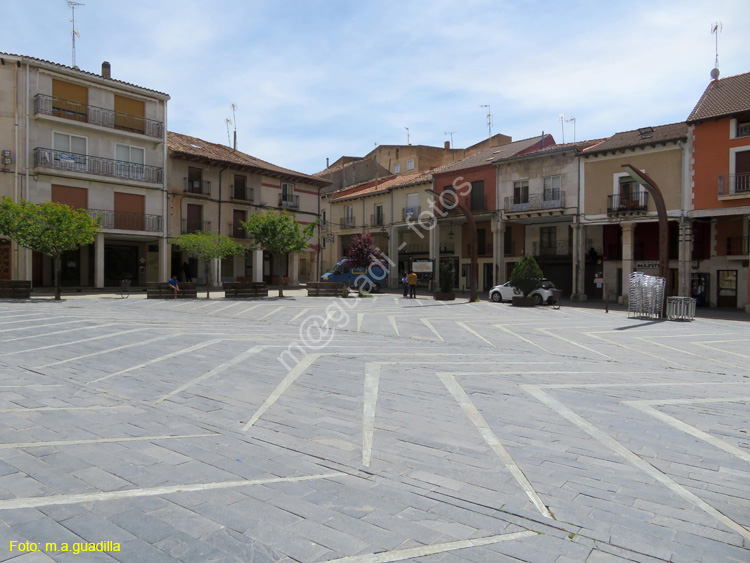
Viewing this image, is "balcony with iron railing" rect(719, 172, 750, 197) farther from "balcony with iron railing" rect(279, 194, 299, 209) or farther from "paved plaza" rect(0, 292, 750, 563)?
"balcony with iron railing" rect(279, 194, 299, 209)

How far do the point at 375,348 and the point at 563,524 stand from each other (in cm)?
680

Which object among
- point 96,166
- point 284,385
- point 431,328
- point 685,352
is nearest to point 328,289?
point 431,328

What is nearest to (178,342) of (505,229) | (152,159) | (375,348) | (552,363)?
(375,348)

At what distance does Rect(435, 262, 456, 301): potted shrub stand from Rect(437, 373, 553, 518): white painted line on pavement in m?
18.9

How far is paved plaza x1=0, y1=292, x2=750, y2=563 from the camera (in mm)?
2674

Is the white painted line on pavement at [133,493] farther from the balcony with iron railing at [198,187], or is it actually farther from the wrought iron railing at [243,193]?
the wrought iron railing at [243,193]

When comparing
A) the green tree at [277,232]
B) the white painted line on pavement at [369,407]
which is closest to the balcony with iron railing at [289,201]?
the green tree at [277,232]

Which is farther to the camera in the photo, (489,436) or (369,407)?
(369,407)

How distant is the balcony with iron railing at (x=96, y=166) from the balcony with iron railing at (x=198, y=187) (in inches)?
80.2

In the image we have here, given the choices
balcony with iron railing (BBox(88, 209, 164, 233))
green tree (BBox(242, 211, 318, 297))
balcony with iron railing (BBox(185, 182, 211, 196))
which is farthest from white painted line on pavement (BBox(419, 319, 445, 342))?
balcony with iron railing (BBox(185, 182, 211, 196))

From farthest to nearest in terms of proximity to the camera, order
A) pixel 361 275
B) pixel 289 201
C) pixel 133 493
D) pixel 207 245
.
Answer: pixel 289 201 → pixel 361 275 → pixel 207 245 → pixel 133 493

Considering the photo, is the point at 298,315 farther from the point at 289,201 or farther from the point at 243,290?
the point at 289,201

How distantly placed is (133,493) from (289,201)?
3681 centimetres

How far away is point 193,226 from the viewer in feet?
109
